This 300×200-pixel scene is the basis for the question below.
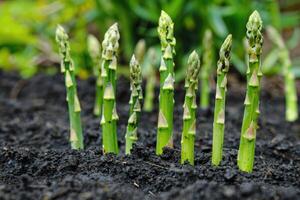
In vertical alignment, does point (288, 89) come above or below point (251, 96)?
above

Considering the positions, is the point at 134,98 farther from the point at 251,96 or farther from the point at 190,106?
the point at 251,96

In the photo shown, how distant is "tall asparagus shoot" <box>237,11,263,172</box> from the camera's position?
2416mm

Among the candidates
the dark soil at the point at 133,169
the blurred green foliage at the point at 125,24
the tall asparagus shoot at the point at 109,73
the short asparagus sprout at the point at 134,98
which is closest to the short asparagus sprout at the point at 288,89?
the dark soil at the point at 133,169

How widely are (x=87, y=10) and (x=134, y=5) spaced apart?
777mm

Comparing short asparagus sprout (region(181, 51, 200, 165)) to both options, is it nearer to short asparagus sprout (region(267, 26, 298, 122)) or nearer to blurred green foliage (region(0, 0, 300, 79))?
short asparagus sprout (region(267, 26, 298, 122))

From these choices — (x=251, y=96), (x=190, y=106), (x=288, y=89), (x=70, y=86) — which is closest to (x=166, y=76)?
(x=190, y=106)

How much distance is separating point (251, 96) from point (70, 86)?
1.02 m

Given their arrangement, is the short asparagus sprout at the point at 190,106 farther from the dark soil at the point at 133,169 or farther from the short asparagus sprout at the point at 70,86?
the short asparagus sprout at the point at 70,86

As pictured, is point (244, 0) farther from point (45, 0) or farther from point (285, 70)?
point (45, 0)

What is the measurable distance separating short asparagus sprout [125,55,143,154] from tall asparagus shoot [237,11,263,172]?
21.7 inches

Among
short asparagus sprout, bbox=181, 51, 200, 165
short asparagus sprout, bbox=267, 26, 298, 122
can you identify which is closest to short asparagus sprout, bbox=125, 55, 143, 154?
short asparagus sprout, bbox=181, 51, 200, 165

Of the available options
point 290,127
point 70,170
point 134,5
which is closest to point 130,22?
point 134,5

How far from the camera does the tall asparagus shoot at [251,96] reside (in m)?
2.42

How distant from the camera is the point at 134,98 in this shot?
274cm
